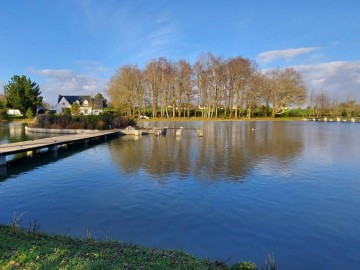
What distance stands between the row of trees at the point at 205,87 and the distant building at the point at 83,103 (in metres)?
13.6

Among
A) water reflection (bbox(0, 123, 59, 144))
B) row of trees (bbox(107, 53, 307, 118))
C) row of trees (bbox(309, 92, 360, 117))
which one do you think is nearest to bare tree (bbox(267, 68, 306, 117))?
row of trees (bbox(107, 53, 307, 118))

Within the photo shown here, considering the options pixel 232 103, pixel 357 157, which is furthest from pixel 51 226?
pixel 232 103

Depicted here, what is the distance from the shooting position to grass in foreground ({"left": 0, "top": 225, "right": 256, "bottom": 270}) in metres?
3.20

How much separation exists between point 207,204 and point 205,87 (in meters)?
48.8

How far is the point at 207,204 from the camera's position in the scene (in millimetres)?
6656

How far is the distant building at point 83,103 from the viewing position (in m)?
63.9

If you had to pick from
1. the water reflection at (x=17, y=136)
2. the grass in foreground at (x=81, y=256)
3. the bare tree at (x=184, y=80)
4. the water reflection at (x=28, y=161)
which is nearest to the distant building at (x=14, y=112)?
the bare tree at (x=184, y=80)

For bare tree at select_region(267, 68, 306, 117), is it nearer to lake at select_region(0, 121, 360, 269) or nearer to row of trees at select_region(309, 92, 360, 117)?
row of trees at select_region(309, 92, 360, 117)

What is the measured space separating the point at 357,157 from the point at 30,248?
551 inches

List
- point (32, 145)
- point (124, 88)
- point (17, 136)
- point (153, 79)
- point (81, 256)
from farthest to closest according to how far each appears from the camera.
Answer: point (153, 79) < point (124, 88) < point (17, 136) < point (32, 145) < point (81, 256)

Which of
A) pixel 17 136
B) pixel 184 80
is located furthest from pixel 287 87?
pixel 17 136

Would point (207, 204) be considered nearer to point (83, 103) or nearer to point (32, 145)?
point (32, 145)

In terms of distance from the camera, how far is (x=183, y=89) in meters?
52.8

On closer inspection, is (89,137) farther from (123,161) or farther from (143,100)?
(143,100)
